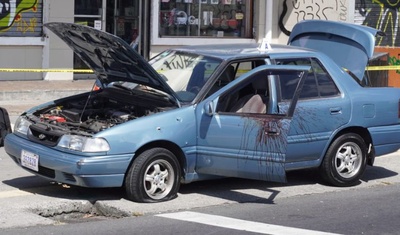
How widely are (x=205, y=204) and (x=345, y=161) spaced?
197 centimetres

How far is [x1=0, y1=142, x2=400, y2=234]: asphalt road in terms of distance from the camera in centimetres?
765

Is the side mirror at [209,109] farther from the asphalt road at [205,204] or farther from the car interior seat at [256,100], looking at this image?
the asphalt road at [205,204]

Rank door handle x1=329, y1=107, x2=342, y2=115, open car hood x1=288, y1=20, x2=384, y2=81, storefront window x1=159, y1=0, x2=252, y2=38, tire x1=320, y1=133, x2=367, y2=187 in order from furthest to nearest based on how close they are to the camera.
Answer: storefront window x1=159, y1=0, x2=252, y2=38
open car hood x1=288, y1=20, x2=384, y2=81
tire x1=320, y1=133, x2=367, y2=187
door handle x1=329, y1=107, x2=342, y2=115

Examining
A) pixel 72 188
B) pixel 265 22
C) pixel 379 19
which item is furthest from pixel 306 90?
pixel 379 19

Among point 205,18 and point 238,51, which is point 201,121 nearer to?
point 238,51

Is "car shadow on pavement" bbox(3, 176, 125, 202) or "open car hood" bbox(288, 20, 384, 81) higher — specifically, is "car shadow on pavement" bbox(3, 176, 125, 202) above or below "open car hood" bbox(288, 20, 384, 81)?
below

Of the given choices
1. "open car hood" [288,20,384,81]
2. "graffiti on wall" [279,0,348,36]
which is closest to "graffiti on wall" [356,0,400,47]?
"graffiti on wall" [279,0,348,36]

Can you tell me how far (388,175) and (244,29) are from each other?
445 inches

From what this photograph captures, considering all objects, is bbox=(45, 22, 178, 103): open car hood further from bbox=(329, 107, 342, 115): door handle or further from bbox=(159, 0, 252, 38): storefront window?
bbox=(159, 0, 252, 38): storefront window

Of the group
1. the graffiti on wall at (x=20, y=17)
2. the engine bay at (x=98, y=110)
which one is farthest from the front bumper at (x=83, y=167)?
the graffiti on wall at (x=20, y=17)

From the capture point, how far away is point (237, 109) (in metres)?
8.75

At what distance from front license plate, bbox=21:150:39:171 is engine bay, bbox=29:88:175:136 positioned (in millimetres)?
331

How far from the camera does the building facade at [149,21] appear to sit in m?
17.5

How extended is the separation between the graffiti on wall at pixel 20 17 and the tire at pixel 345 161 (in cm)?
1009
